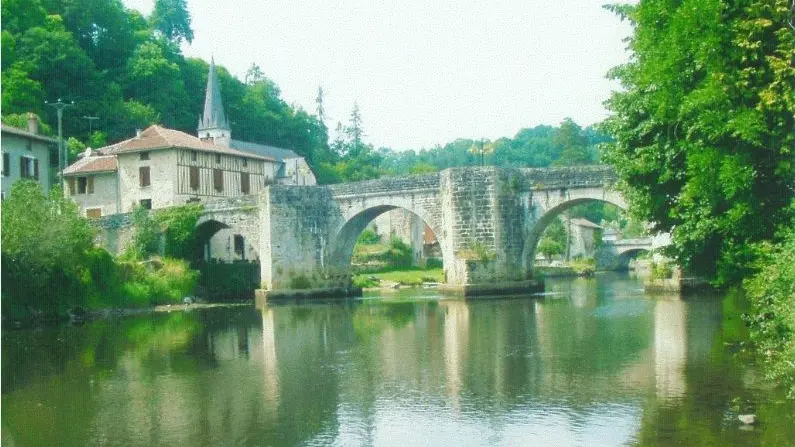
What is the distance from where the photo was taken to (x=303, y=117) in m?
74.1

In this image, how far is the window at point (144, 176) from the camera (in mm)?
40344

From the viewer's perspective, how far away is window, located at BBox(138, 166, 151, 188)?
4034 centimetres

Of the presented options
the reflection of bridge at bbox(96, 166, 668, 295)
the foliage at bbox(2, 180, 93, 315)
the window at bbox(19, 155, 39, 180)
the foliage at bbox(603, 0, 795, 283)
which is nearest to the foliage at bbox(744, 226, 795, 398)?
the foliage at bbox(603, 0, 795, 283)

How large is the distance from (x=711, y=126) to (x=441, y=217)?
19.1 metres

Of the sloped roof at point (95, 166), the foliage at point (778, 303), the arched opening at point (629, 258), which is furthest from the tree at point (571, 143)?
the foliage at point (778, 303)

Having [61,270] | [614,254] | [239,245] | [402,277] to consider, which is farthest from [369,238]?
[61,270]

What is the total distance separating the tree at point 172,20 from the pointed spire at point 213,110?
42.9 ft

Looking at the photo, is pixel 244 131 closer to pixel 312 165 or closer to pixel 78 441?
pixel 312 165

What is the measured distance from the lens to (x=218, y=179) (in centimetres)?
4191

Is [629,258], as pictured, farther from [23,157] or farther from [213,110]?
[23,157]

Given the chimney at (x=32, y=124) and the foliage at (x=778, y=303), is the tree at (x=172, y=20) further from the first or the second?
the foliage at (x=778, y=303)

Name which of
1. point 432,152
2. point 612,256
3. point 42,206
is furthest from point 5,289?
point 432,152

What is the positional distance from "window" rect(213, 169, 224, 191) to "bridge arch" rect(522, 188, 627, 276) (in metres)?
16.0

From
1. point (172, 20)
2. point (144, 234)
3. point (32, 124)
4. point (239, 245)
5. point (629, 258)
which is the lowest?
point (629, 258)
